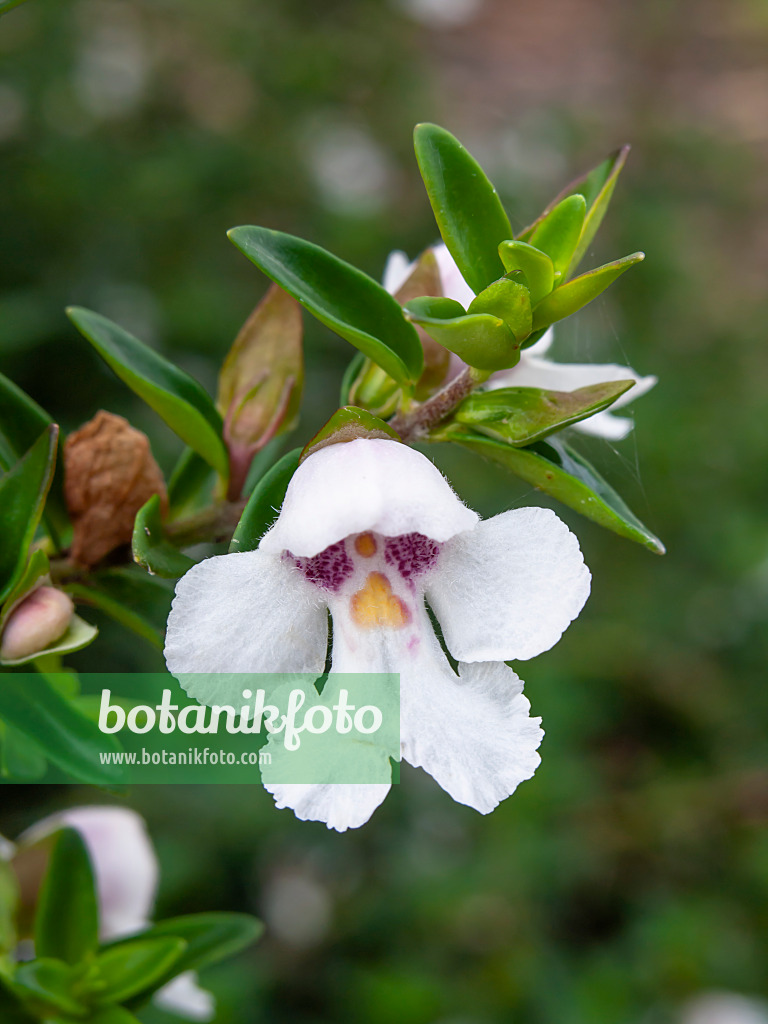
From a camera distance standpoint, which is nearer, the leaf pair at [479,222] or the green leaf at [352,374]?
the leaf pair at [479,222]


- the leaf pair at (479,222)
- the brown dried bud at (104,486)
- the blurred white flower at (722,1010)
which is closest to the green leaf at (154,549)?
the brown dried bud at (104,486)

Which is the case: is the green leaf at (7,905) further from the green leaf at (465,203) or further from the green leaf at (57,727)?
the green leaf at (465,203)

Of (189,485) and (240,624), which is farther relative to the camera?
(189,485)

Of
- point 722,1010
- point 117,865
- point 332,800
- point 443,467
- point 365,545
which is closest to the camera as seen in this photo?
point 332,800

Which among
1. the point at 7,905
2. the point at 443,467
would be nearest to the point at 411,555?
the point at 7,905

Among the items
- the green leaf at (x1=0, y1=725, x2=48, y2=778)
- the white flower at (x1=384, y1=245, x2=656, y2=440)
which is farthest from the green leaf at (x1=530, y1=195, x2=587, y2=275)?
the green leaf at (x1=0, y1=725, x2=48, y2=778)

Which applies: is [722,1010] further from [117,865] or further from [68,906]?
[68,906]
